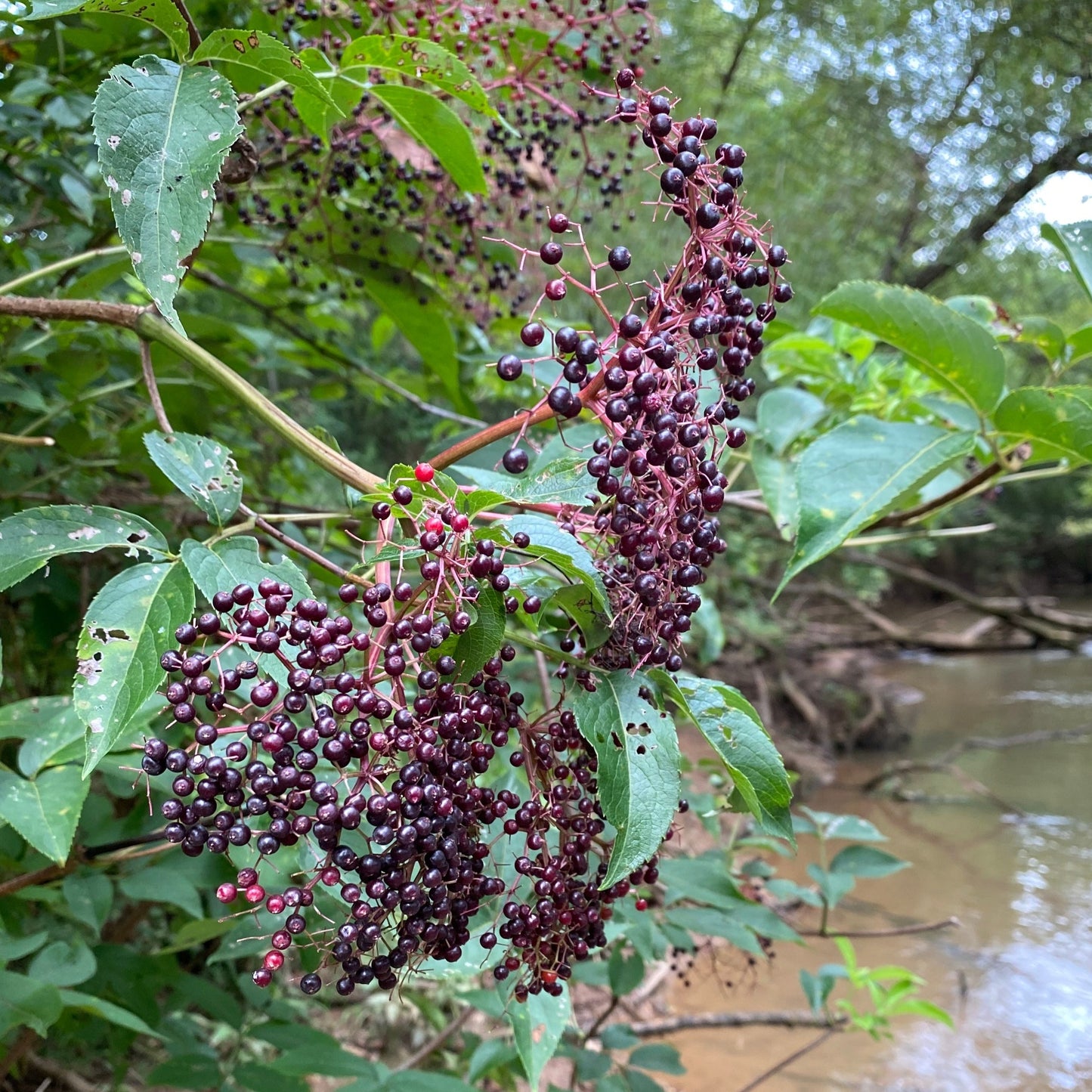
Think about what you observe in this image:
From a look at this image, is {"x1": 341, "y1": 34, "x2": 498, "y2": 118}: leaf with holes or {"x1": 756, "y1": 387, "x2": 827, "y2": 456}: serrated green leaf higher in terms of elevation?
{"x1": 341, "y1": 34, "x2": 498, "y2": 118}: leaf with holes

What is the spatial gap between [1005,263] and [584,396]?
10.6 ft

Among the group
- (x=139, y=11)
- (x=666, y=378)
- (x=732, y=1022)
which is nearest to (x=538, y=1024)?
(x=666, y=378)

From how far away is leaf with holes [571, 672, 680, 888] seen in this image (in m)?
0.55

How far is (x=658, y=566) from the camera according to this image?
0.58 metres

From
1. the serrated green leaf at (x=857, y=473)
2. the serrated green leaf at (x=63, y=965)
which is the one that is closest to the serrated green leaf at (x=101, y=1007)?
the serrated green leaf at (x=63, y=965)

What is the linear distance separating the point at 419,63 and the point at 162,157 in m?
0.31

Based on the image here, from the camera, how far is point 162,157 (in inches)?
23.0

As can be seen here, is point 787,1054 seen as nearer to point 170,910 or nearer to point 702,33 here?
point 170,910

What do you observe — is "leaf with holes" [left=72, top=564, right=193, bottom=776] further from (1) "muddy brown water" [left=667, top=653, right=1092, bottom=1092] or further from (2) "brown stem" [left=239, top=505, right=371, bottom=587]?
(1) "muddy brown water" [left=667, top=653, right=1092, bottom=1092]

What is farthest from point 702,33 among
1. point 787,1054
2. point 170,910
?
point 787,1054

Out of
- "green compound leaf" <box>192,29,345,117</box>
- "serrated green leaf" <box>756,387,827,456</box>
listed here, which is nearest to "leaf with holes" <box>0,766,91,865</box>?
"green compound leaf" <box>192,29,345,117</box>

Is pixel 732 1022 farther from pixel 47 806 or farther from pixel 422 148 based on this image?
pixel 422 148

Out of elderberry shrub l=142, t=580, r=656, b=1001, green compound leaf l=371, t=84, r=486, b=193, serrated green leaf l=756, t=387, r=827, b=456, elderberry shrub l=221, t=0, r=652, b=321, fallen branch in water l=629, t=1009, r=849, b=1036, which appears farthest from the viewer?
fallen branch in water l=629, t=1009, r=849, b=1036

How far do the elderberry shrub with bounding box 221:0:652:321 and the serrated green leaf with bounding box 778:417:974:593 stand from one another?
0.59 meters
